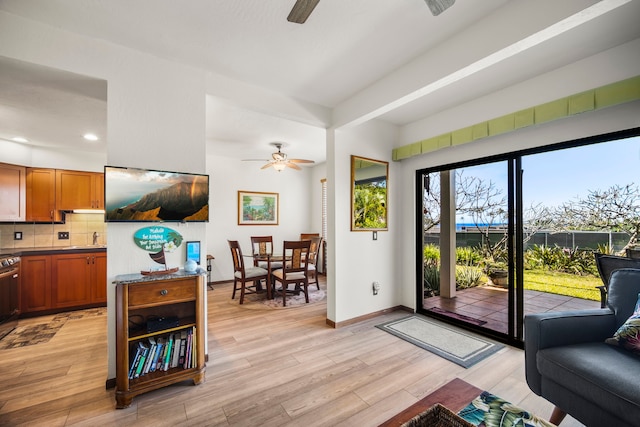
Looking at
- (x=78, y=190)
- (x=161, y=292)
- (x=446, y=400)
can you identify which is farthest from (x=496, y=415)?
(x=78, y=190)

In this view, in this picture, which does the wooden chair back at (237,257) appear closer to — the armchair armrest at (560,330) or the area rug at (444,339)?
the area rug at (444,339)

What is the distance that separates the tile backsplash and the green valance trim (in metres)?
5.42

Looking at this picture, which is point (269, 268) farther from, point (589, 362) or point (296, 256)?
point (589, 362)

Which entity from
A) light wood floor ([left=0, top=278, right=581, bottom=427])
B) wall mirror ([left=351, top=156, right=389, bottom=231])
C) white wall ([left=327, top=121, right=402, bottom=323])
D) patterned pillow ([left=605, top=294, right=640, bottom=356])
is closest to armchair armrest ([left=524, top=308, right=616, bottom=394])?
patterned pillow ([left=605, top=294, right=640, bottom=356])

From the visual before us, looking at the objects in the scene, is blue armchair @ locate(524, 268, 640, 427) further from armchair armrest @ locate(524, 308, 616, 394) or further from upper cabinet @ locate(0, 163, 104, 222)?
upper cabinet @ locate(0, 163, 104, 222)

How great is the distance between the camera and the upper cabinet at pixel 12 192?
372 cm

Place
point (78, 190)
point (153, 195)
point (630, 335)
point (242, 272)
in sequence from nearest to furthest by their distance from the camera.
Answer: point (630, 335) → point (153, 195) → point (242, 272) → point (78, 190)

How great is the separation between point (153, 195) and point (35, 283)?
3081 millimetres

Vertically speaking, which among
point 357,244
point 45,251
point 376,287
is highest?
point 357,244

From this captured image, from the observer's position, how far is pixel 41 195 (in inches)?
162

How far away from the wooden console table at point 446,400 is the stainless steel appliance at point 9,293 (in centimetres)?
428

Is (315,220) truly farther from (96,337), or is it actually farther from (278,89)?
(96,337)

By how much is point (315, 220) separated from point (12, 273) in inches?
197

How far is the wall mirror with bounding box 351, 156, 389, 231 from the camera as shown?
351 cm
